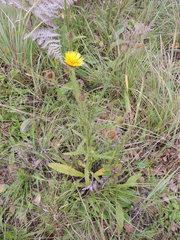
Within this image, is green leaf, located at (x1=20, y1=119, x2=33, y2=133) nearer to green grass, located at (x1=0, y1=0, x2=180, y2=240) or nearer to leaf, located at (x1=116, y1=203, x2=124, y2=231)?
green grass, located at (x1=0, y1=0, x2=180, y2=240)

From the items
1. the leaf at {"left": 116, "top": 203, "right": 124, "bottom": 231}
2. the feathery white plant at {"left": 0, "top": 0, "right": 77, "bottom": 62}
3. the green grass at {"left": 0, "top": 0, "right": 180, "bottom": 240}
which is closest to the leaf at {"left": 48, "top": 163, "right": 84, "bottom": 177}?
the green grass at {"left": 0, "top": 0, "right": 180, "bottom": 240}

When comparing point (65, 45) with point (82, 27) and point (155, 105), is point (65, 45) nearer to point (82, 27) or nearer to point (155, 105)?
point (82, 27)

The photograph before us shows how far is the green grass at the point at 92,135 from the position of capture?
1074 mm

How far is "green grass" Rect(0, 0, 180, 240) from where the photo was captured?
42.3 inches

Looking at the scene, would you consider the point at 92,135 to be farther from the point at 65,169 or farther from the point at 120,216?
the point at 120,216

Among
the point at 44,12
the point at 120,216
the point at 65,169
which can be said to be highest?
the point at 44,12

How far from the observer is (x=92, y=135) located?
41.5 inches

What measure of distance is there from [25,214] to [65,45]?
921 mm

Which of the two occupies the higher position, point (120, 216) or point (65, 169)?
point (65, 169)

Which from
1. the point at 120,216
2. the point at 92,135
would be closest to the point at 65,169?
the point at 92,135

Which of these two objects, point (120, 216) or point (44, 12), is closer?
point (120, 216)

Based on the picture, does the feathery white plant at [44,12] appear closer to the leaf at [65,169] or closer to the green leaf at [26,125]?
the green leaf at [26,125]

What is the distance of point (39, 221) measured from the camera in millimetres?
1103

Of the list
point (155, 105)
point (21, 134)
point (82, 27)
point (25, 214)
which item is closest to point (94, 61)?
point (82, 27)
